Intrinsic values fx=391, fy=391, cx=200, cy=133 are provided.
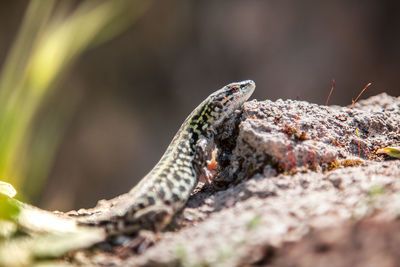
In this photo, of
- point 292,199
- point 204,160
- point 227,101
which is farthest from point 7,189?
point 292,199

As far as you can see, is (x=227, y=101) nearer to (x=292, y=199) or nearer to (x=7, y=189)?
(x=292, y=199)

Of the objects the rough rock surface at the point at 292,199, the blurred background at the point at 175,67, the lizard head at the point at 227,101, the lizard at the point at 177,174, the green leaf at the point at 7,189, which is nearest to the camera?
the rough rock surface at the point at 292,199

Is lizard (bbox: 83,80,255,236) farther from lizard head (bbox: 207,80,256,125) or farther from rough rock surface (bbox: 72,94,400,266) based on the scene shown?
rough rock surface (bbox: 72,94,400,266)

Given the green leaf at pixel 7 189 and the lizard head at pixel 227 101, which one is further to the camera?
the lizard head at pixel 227 101

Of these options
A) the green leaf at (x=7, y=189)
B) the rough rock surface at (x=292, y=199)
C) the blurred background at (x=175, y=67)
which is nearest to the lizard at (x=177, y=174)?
the rough rock surface at (x=292, y=199)

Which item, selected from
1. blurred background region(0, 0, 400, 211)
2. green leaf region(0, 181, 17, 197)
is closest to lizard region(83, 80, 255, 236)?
green leaf region(0, 181, 17, 197)

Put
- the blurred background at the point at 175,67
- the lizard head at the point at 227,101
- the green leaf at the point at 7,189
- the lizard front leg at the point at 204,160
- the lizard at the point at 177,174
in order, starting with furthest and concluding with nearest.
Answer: the blurred background at the point at 175,67 < the lizard head at the point at 227,101 < the lizard front leg at the point at 204,160 < the green leaf at the point at 7,189 < the lizard at the point at 177,174

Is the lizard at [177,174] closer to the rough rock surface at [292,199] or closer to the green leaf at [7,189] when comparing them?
the rough rock surface at [292,199]
